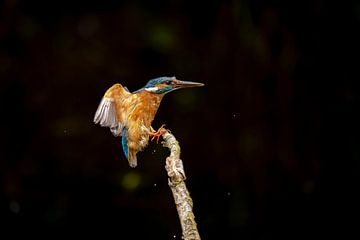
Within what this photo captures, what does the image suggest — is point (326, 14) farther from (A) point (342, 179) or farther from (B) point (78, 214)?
(B) point (78, 214)

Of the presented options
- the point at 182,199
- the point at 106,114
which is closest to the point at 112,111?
the point at 106,114

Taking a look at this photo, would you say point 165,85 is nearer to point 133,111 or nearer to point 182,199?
point 133,111

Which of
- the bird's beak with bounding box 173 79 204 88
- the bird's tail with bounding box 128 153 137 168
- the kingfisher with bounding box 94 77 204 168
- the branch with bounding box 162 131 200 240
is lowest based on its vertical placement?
the branch with bounding box 162 131 200 240

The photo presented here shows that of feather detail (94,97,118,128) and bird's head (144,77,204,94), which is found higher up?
bird's head (144,77,204,94)

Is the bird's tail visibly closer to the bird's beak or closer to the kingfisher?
the kingfisher

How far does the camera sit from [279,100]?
2.24 meters

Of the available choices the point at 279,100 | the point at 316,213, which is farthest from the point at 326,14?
the point at 316,213

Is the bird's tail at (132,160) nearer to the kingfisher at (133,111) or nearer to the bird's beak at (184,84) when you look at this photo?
the kingfisher at (133,111)

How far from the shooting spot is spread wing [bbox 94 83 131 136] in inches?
39.1

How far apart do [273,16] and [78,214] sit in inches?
35.2

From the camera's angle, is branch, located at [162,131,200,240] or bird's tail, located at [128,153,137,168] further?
bird's tail, located at [128,153,137,168]

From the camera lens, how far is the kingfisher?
1009 millimetres

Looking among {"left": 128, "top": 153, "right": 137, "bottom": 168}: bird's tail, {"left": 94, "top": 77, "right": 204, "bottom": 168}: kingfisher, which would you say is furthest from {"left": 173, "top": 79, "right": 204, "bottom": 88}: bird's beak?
{"left": 128, "top": 153, "right": 137, "bottom": 168}: bird's tail

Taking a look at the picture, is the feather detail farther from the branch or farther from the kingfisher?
the branch
